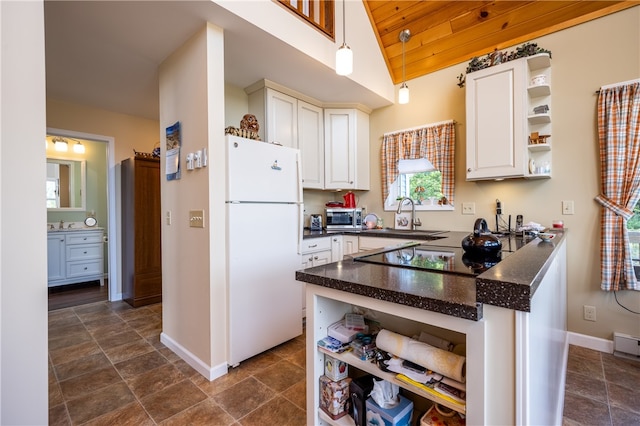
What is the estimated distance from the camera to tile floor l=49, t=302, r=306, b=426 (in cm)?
160

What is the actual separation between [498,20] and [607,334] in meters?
2.82

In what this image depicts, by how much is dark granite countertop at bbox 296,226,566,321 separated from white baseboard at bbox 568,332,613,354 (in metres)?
1.99

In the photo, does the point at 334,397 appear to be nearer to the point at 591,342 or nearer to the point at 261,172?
the point at 261,172

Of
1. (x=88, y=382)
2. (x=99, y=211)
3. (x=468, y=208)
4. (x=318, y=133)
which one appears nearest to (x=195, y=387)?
(x=88, y=382)

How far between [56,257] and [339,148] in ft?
13.9

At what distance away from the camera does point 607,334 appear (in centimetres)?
233

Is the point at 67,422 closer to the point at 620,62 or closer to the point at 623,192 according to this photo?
the point at 623,192

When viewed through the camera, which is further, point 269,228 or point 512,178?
point 512,178

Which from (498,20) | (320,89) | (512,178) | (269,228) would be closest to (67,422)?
(269,228)

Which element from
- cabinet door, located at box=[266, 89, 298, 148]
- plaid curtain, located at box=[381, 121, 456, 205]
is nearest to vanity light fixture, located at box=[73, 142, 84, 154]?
cabinet door, located at box=[266, 89, 298, 148]

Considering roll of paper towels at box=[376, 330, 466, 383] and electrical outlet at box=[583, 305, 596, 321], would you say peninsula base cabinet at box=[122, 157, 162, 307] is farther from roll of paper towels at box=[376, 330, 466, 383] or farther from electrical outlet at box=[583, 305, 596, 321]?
electrical outlet at box=[583, 305, 596, 321]

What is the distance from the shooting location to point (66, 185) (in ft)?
15.1

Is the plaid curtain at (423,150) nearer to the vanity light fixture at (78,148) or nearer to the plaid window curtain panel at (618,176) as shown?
the plaid window curtain panel at (618,176)

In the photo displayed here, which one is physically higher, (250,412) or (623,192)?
(623,192)
